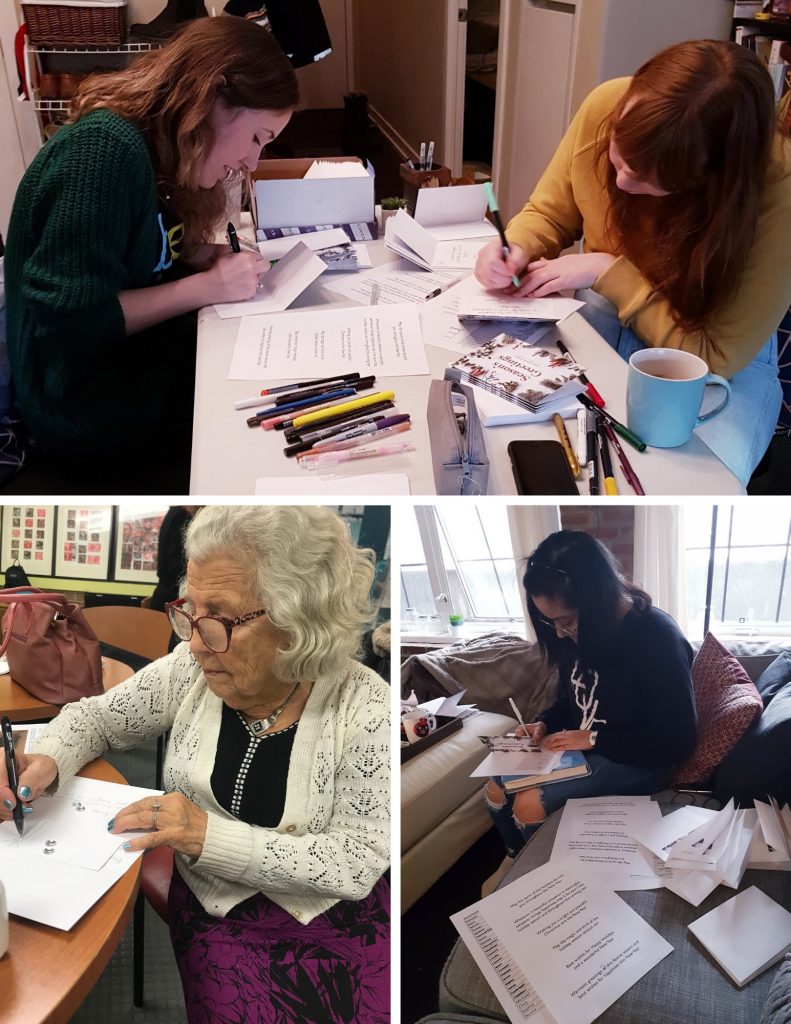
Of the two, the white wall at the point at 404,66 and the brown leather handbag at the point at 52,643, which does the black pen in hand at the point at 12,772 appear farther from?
the white wall at the point at 404,66

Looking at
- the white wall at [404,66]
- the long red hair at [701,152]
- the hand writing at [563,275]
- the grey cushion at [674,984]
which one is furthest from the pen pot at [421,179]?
the white wall at [404,66]

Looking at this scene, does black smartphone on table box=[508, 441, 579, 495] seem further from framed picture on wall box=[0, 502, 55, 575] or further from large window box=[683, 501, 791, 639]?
framed picture on wall box=[0, 502, 55, 575]

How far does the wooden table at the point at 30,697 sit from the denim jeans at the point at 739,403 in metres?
0.83

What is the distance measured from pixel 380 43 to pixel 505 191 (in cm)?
239

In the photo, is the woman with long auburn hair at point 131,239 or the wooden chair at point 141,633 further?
the woman with long auburn hair at point 131,239

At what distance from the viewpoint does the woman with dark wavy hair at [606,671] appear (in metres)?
0.77

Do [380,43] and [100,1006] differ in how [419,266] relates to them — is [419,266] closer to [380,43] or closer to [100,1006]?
[100,1006]

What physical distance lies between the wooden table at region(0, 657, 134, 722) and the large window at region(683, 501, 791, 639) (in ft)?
1.60

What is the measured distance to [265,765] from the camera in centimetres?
74

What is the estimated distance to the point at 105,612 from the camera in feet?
2.45

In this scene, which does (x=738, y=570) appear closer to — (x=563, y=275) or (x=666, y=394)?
(x=666, y=394)

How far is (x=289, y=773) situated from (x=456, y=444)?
1.61 ft

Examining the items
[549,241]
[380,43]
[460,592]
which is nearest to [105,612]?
[460,592]

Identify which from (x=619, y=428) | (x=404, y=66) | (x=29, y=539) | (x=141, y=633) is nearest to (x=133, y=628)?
(x=141, y=633)
